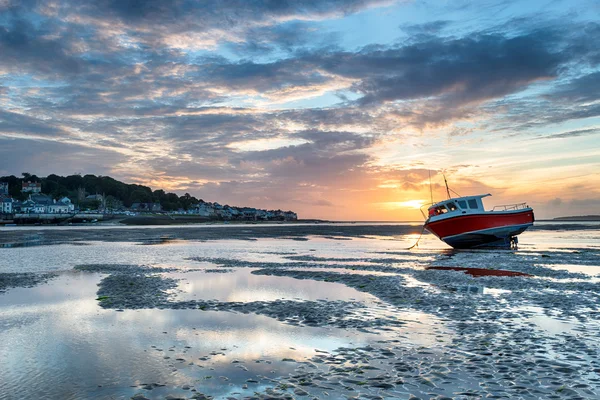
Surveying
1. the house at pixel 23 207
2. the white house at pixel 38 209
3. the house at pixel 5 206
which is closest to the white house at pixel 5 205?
the house at pixel 5 206

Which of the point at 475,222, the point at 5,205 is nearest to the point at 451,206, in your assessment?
the point at 475,222

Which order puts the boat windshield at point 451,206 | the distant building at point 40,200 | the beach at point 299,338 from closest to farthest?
the beach at point 299,338 → the boat windshield at point 451,206 → the distant building at point 40,200

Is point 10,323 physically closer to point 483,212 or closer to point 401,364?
point 401,364

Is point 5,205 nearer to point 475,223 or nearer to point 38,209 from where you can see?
point 38,209

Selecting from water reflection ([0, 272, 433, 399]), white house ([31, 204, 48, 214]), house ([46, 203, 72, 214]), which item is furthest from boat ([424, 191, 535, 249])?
house ([46, 203, 72, 214])

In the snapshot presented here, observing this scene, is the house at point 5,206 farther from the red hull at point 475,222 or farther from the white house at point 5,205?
the red hull at point 475,222

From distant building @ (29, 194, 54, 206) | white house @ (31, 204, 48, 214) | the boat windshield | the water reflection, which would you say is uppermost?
distant building @ (29, 194, 54, 206)

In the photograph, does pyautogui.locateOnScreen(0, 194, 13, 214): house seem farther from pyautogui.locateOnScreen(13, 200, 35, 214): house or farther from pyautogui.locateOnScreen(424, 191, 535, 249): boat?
pyautogui.locateOnScreen(424, 191, 535, 249): boat

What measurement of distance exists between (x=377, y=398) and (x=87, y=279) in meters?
18.4

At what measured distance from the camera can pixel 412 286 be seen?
18797mm

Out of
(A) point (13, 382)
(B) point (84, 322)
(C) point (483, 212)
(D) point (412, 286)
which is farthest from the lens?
(C) point (483, 212)

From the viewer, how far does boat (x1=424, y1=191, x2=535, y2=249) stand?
4450cm

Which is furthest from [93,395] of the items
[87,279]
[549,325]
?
[87,279]

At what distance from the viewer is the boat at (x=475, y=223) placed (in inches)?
1752
